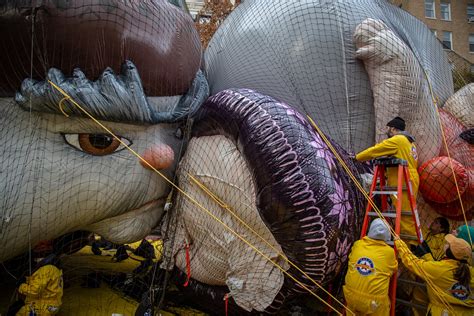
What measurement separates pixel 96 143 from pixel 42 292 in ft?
4.84

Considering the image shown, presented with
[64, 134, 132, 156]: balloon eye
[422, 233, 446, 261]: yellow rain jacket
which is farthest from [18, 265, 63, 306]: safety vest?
[422, 233, 446, 261]: yellow rain jacket

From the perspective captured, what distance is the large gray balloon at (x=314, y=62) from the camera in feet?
12.6

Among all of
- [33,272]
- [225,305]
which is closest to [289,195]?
[225,305]

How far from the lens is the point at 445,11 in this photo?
65.7 feet

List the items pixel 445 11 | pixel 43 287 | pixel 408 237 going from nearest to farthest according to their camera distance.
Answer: pixel 408 237 → pixel 43 287 → pixel 445 11

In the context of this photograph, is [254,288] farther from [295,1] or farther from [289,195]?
[295,1]

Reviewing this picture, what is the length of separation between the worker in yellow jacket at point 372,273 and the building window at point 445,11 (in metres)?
20.4

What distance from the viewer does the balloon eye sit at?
340cm

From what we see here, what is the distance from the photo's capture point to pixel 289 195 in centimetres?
296

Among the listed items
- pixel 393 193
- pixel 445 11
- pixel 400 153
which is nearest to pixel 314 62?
pixel 400 153

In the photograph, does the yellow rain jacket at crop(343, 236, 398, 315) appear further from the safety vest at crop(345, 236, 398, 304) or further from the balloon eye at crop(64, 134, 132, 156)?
the balloon eye at crop(64, 134, 132, 156)

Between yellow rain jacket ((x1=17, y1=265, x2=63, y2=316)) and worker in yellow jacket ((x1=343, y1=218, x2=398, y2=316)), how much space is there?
2.59m

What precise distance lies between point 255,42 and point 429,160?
201 centimetres

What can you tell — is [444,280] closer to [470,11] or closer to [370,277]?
[370,277]
